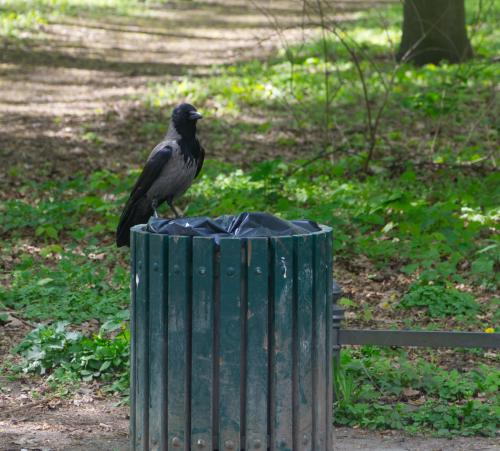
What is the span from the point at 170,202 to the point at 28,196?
157 inches

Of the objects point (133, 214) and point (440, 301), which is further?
point (133, 214)

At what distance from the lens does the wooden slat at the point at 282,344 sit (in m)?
4.29

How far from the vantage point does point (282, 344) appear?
432 cm

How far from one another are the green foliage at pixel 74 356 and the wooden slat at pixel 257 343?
2.29m

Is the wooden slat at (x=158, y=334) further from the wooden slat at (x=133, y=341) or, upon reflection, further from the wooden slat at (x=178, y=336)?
the wooden slat at (x=133, y=341)

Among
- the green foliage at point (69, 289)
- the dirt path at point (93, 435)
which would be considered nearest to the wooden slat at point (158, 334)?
the dirt path at point (93, 435)

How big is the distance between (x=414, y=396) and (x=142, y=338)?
7.87 ft

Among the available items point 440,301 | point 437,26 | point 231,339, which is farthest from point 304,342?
point 437,26

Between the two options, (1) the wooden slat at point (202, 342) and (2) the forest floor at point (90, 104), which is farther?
(2) the forest floor at point (90, 104)

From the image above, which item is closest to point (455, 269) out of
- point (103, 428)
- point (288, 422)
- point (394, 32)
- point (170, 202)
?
point (170, 202)

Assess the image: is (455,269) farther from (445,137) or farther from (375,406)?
(445,137)

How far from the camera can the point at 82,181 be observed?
12.4m

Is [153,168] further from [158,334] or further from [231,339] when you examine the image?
[231,339]

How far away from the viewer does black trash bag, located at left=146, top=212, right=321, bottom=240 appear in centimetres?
446
